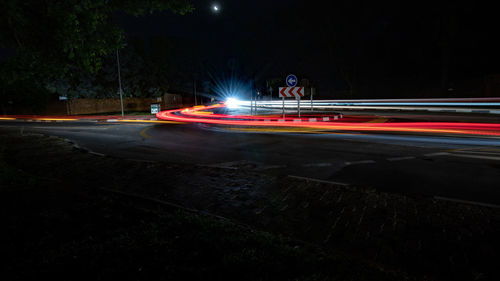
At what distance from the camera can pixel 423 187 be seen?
19.1 ft

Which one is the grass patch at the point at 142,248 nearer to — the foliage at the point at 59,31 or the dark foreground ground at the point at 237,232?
the dark foreground ground at the point at 237,232

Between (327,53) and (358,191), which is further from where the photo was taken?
(327,53)

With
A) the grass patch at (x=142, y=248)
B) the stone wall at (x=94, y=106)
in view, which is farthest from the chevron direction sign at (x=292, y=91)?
the stone wall at (x=94, y=106)

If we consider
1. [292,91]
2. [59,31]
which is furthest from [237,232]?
[292,91]

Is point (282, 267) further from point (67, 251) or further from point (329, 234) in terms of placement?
point (67, 251)

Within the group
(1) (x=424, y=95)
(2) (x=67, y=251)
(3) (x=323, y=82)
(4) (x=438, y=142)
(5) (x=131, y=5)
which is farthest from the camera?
(3) (x=323, y=82)

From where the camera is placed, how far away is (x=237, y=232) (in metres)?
3.88

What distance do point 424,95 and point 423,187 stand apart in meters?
42.4

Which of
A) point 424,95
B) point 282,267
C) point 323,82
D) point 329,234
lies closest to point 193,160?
point 329,234

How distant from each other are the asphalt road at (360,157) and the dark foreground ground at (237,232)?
3.40 ft

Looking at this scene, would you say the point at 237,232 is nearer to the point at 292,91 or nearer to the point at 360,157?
the point at 360,157

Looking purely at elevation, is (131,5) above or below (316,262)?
above

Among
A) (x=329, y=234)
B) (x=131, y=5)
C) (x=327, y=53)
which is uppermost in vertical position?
(x=327, y=53)

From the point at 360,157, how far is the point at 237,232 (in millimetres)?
5718
